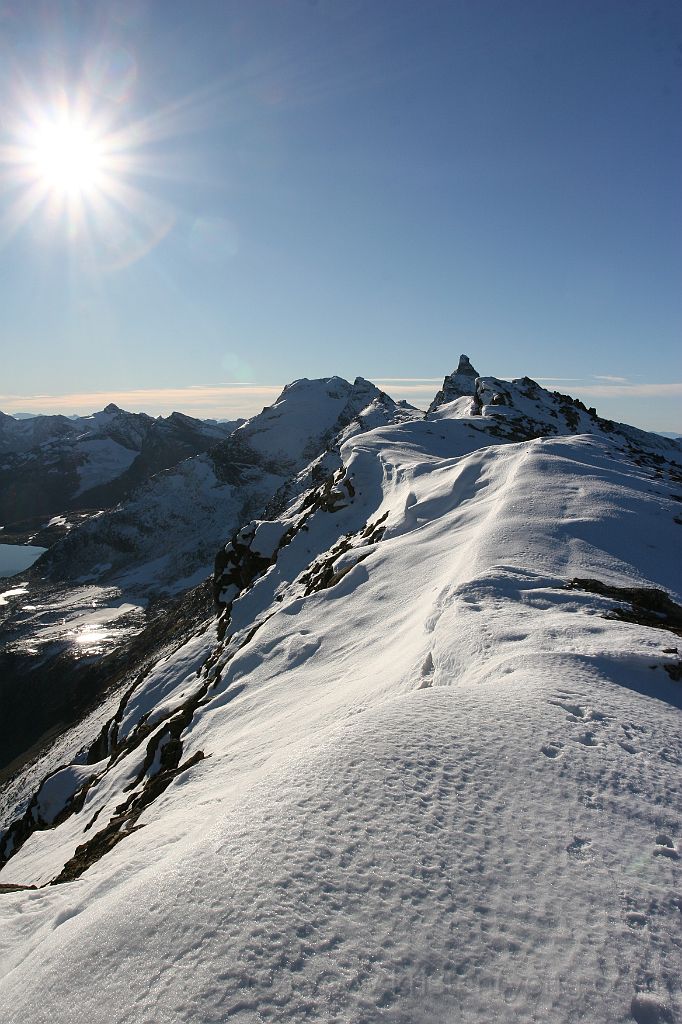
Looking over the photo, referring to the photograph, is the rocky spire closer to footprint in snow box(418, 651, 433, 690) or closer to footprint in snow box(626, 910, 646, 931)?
footprint in snow box(418, 651, 433, 690)

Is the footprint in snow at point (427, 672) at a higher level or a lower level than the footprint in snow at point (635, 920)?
lower

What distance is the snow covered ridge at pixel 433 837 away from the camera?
4711 millimetres

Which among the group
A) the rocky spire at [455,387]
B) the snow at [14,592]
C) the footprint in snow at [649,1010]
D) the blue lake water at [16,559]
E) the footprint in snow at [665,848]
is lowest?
the blue lake water at [16,559]

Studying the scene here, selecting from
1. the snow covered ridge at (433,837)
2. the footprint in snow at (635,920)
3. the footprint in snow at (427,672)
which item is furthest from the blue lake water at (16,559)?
the footprint in snow at (635,920)

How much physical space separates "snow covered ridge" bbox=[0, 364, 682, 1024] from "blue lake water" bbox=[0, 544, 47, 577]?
18771cm

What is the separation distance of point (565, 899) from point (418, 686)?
6001 mm

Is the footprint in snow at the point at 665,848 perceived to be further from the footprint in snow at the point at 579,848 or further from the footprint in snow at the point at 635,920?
the footprint in snow at the point at 635,920

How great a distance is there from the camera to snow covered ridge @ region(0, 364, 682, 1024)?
15.5 feet

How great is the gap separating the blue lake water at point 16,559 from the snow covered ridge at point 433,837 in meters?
188

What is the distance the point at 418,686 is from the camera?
1124 cm

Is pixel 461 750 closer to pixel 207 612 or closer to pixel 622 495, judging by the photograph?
pixel 622 495

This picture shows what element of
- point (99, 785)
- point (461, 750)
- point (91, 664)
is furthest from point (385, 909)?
point (91, 664)

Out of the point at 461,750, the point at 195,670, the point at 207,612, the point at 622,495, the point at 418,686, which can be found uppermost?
the point at 622,495

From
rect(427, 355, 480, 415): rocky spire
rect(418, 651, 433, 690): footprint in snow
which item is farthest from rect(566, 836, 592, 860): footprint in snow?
rect(427, 355, 480, 415): rocky spire
